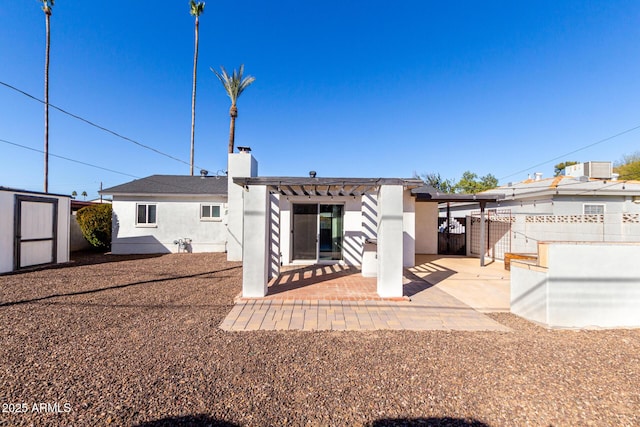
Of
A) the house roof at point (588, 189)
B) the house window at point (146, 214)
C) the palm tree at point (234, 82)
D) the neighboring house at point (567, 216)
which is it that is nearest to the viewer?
the neighboring house at point (567, 216)

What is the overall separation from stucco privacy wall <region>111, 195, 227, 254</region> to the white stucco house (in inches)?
1.8

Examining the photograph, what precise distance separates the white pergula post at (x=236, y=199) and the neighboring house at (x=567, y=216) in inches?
386

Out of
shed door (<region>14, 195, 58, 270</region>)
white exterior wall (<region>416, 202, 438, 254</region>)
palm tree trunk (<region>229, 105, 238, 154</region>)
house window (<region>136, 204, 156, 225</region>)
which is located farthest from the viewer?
palm tree trunk (<region>229, 105, 238, 154</region>)

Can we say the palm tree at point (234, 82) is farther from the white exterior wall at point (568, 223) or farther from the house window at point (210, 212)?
the white exterior wall at point (568, 223)

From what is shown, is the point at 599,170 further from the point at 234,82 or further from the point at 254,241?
the point at 234,82

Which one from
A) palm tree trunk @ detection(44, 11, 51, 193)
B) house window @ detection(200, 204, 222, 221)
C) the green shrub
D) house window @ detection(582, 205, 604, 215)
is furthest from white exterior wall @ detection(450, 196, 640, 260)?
palm tree trunk @ detection(44, 11, 51, 193)

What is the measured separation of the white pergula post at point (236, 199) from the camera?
10547 millimetres

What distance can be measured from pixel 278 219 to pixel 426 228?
7.60 meters

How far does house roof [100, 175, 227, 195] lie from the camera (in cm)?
1244

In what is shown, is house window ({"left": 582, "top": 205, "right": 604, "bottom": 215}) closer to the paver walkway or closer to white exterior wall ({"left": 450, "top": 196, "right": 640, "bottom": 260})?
white exterior wall ({"left": 450, "top": 196, "right": 640, "bottom": 260})

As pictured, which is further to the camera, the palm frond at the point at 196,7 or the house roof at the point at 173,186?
the palm frond at the point at 196,7

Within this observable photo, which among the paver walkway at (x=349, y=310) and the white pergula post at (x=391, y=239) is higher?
the white pergula post at (x=391, y=239)

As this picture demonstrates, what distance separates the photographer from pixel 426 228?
39.3ft

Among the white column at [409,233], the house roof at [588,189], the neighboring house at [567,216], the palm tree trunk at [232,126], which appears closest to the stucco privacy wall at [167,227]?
the palm tree trunk at [232,126]
